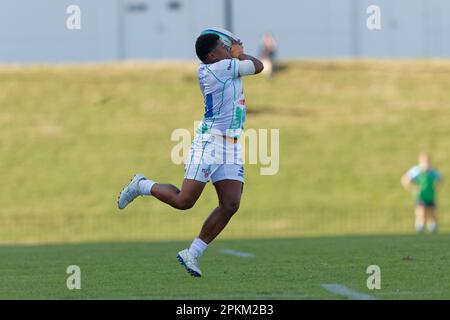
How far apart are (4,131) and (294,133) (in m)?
11.7

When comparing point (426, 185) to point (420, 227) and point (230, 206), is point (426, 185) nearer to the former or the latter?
point (420, 227)

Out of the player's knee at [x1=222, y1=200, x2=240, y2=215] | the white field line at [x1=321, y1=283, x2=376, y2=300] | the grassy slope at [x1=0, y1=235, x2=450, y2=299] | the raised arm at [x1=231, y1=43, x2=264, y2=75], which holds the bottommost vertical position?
the grassy slope at [x1=0, y1=235, x2=450, y2=299]

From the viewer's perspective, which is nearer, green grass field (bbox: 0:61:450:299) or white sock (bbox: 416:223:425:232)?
white sock (bbox: 416:223:425:232)

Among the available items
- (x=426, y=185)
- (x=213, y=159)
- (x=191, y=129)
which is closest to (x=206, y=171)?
(x=213, y=159)

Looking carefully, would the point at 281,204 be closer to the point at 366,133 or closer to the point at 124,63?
the point at 366,133

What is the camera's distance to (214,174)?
10.9 meters

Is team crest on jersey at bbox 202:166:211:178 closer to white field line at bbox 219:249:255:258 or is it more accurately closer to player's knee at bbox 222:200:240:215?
player's knee at bbox 222:200:240:215

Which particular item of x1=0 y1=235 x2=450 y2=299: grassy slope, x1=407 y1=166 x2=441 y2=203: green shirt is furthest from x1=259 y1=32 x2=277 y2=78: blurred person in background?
x1=0 y1=235 x2=450 y2=299: grassy slope

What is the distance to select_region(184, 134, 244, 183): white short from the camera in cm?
1085

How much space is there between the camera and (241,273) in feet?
36.4

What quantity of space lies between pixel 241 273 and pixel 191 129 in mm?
33593

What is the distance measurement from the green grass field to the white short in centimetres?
1172

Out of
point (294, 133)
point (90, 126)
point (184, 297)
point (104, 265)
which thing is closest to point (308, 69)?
point (294, 133)

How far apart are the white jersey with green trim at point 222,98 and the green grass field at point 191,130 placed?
11792 millimetres
